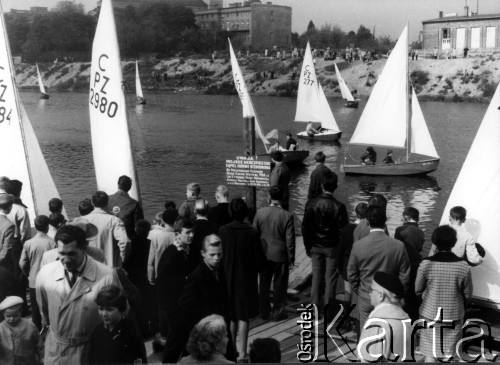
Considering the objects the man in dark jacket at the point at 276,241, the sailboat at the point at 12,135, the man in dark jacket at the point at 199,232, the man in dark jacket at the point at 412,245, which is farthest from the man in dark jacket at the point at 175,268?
the sailboat at the point at 12,135

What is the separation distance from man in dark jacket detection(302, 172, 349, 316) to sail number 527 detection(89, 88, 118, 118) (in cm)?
391

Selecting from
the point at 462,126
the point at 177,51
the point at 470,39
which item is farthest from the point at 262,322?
the point at 177,51

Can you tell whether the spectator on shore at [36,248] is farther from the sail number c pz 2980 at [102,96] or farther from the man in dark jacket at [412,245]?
the sail number c pz 2980 at [102,96]

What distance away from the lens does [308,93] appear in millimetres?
34625

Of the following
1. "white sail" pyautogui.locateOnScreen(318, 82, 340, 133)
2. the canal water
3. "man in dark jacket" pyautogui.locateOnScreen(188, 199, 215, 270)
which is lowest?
the canal water

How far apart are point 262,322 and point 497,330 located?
223 centimetres

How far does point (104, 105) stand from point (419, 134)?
52.8ft

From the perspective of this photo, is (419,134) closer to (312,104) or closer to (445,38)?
(312,104)

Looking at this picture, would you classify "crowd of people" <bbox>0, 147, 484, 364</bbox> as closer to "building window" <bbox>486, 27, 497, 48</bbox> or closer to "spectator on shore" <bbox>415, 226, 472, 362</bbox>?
"spectator on shore" <bbox>415, 226, 472, 362</bbox>

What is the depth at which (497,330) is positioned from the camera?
6277 millimetres

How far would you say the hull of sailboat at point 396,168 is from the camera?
23906 millimetres

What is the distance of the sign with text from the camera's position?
8.34 meters

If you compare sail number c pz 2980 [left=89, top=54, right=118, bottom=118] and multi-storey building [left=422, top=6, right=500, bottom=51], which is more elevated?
multi-storey building [left=422, top=6, right=500, bottom=51]

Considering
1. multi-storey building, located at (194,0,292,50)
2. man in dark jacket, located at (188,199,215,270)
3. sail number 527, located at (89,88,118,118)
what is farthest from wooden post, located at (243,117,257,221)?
multi-storey building, located at (194,0,292,50)
